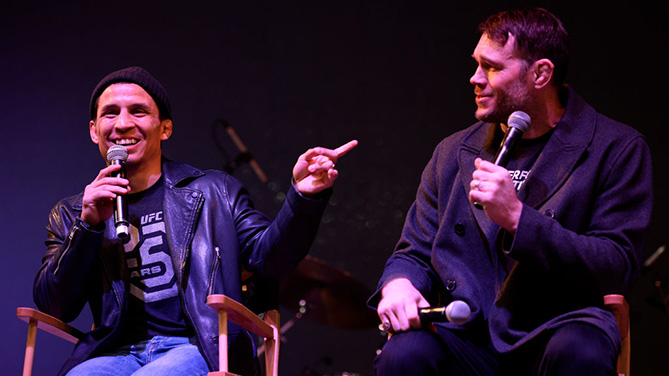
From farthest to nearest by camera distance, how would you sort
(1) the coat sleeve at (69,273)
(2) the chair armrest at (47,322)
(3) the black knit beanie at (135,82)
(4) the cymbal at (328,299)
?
(4) the cymbal at (328,299) → (3) the black knit beanie at (135,82) → (1) the coat sleeve at (69,273) → (2) the chair armrest at (47,322)

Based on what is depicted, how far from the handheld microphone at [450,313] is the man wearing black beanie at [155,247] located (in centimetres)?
54

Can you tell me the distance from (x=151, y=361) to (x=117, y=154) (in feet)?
2.20

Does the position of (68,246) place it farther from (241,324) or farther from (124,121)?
(241,324)

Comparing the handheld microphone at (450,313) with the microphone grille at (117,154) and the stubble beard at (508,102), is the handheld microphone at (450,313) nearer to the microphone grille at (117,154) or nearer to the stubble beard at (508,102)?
the stubble beard at (508,102)

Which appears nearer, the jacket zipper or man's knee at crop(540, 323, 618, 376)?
man's knee at crop(540, 323, 618, 376)

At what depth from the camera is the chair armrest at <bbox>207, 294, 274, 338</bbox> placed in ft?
6.07

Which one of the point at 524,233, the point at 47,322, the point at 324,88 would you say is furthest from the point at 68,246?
the point at 324,88

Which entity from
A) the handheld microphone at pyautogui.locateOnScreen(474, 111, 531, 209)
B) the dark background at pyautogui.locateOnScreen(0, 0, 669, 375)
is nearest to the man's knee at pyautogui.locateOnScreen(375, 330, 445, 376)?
the handheld microphone at pyautogui.locateOnScreen(474, 111, 531, 209)

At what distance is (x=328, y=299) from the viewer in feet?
12.0

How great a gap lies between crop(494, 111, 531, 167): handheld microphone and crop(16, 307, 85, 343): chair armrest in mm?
1434

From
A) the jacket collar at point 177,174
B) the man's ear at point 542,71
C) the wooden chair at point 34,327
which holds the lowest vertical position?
the wooden chair at point 34,327

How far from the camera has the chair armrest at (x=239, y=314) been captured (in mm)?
1849

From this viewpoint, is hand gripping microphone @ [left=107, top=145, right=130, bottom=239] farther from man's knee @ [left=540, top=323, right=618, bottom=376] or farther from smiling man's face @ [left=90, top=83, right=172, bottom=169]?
man's knee @ [left=540, top=323, right=618, bottom=376]

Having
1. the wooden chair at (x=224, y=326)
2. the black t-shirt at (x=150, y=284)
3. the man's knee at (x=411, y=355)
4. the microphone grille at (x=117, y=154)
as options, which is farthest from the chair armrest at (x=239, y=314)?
the microphone grille at (x=117, y=154)
